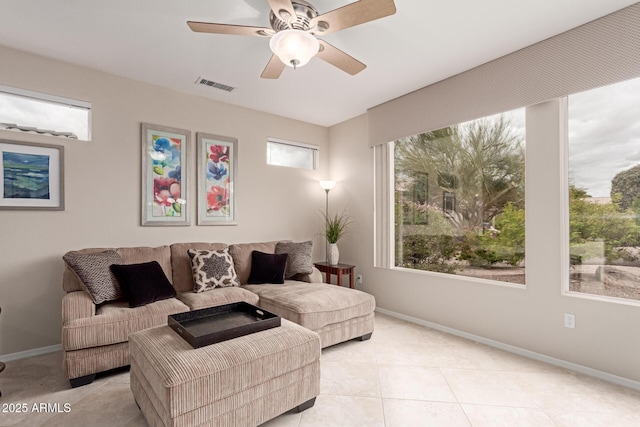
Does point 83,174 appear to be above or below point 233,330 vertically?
above

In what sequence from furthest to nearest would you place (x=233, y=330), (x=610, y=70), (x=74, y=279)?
(x=74, y=279) < (x=610, y=70) < (x=233, y=330)

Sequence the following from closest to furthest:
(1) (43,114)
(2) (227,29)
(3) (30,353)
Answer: (2) (227,29)
(3) (30,353)
(1) (43,114)

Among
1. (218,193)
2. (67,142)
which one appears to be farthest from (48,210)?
(218,193)

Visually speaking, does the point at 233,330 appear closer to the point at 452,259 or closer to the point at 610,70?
the point at 452,259

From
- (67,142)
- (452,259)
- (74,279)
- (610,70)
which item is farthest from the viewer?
(452,259)

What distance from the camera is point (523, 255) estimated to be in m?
2.95

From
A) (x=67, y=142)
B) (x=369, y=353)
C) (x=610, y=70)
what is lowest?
(x=369, y=353)

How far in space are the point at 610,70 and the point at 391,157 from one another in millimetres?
2229

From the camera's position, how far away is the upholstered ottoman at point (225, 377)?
5.11ft

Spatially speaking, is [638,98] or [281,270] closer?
[638,98]

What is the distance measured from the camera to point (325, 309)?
2.89m

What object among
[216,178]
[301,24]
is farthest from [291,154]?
[301,24]

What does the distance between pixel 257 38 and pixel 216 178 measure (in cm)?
186

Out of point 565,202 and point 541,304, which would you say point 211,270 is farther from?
point 565,202
